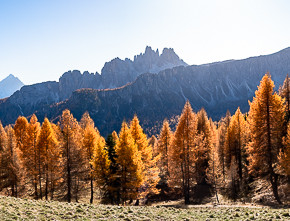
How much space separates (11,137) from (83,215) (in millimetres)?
20485

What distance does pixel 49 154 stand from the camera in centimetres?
2442

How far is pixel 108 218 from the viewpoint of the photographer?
11.6m

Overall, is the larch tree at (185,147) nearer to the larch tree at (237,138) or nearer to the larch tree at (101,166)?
the larch tree at (101,166)

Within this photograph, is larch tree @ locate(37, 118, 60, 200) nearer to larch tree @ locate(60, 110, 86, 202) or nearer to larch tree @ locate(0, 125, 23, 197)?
larch tree @ locate(60, 110, 86, 202)

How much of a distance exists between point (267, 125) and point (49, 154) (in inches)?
1026

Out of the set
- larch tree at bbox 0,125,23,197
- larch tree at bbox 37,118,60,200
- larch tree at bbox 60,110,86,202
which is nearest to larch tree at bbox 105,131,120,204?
larch tree at bbox 60,110,86,202

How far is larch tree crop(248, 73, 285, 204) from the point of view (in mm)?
20219

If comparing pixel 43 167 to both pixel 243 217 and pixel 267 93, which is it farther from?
pixel 267 93

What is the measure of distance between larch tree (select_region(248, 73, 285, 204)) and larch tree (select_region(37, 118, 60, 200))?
23336 mm

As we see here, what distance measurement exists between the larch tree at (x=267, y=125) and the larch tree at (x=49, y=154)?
76.6 ft

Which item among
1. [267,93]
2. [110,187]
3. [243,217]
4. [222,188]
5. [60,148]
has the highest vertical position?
[267,93]

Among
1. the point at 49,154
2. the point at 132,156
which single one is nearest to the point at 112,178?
the point at 132,156

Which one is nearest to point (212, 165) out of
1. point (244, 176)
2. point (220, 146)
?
point (244, 176)

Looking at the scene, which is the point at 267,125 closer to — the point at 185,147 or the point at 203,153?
the point at 185,147
